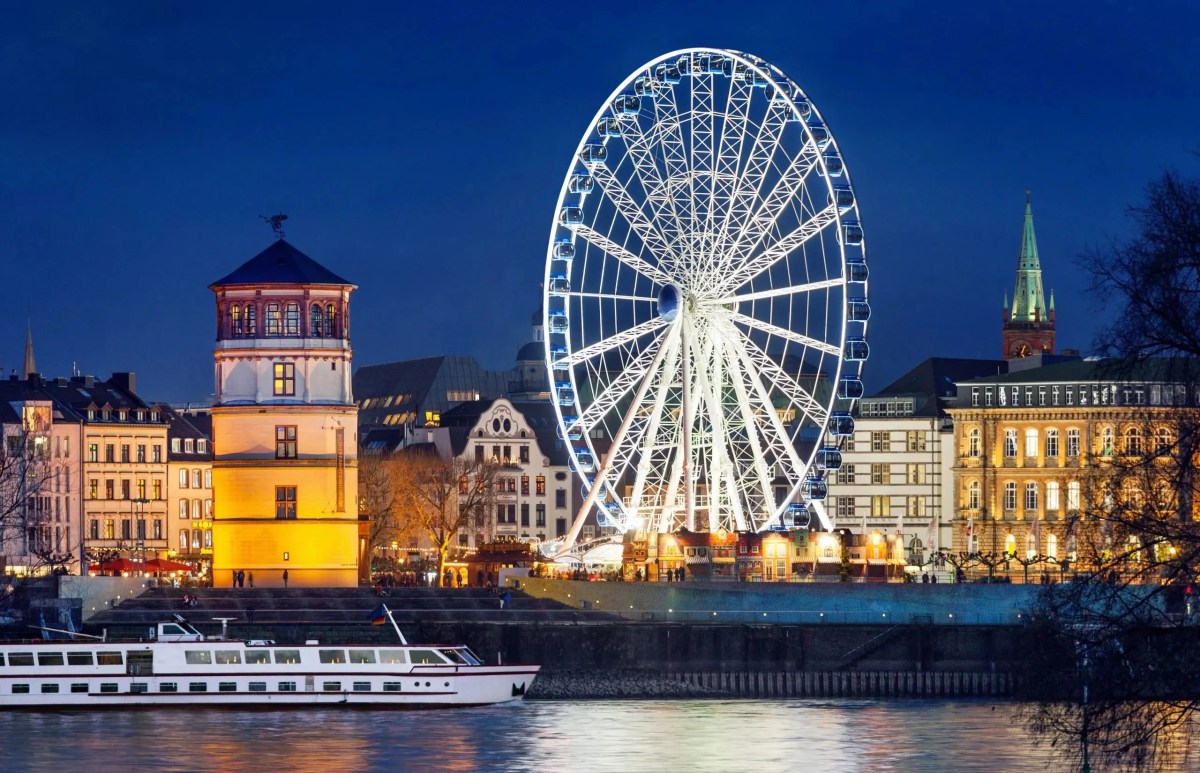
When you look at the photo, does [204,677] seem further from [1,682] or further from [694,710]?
[694,710]

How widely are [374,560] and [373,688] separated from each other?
88.0m

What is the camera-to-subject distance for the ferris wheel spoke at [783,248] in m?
111

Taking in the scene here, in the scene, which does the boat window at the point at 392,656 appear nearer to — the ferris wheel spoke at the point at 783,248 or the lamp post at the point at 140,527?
the ferris wheel spoke at the point at 783,248

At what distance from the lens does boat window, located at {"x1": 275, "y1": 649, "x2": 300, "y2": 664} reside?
98625mm

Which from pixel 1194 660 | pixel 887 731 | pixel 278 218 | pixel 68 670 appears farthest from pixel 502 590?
pixel 1194 660

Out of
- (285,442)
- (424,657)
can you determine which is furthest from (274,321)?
(424,657)

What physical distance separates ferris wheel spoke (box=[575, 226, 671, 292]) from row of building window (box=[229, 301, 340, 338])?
46.4ft

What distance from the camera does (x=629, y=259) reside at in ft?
367

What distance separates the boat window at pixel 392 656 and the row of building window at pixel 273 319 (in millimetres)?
24183

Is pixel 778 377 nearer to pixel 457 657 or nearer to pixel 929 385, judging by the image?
pixel 457 657

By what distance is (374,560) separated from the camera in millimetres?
185875

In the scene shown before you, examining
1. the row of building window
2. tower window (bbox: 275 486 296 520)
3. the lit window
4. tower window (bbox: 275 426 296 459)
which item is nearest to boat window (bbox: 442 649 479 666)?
tower window (bbox: 275 486 296 520)

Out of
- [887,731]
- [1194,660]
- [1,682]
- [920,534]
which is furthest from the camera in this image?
[920,534]

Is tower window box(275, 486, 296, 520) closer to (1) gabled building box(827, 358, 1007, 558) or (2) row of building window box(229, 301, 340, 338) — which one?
(2) row of building window box(229, 301, 340, 338)
